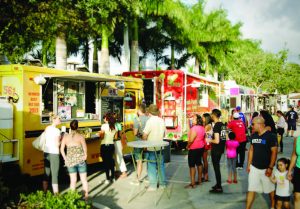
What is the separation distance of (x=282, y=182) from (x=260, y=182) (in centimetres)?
38

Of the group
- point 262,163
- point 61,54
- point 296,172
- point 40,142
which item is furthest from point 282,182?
point 61,54

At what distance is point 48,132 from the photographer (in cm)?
745

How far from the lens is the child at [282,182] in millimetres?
6285

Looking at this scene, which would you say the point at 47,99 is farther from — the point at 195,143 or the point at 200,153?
the point at 200,153

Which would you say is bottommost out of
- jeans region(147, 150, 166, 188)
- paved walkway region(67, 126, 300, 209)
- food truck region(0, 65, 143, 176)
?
paved walkway region(67, 126, 300, 209)

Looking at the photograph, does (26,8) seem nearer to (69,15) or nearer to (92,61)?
(69,15)

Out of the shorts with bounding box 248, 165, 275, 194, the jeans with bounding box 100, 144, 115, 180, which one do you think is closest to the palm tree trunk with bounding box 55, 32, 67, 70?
the jeans with bounding box 100, 144, 115, 180

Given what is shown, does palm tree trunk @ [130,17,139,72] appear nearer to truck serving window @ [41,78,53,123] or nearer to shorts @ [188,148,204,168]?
truck serving window @ [41,78,53,123]

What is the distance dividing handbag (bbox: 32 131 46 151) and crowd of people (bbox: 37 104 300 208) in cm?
11

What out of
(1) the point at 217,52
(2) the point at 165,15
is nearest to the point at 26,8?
(2) the point at 165,15

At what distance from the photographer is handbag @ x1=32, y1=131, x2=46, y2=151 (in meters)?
7.51

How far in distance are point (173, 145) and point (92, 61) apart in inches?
506

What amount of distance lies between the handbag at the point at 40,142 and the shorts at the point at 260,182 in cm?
404

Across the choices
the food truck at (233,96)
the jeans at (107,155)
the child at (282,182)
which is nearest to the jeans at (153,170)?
the jeans at (107,155)
